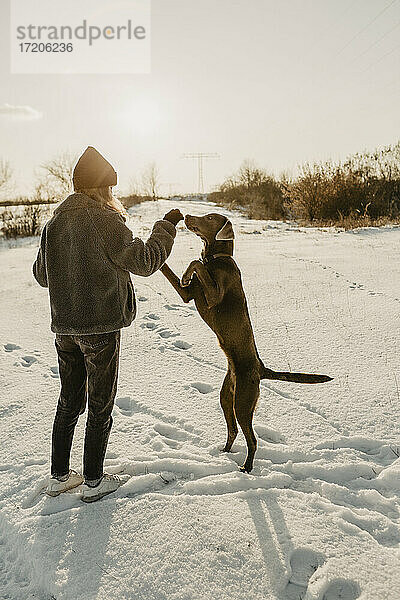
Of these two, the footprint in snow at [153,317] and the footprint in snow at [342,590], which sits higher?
the footprint in snow at [153,317]

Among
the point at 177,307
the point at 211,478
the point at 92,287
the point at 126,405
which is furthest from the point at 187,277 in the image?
the point at 177,307

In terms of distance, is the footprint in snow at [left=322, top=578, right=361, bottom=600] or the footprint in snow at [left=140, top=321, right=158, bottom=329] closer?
the footprint in snow at [left=322, top=578, right=361, bottom=600]

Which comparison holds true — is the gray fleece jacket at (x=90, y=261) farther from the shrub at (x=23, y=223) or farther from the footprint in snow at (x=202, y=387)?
the shrub at (x=23, y=223)

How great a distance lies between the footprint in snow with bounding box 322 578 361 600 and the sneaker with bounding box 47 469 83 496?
1511mm

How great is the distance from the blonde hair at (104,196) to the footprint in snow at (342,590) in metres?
2.11

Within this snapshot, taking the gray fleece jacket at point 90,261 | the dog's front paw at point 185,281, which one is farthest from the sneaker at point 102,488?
the dog's front paw at point 185,281

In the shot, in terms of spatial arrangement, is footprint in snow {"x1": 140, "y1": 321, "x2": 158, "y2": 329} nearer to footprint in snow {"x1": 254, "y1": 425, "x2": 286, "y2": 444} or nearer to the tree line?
footprint in snow {"x1": 254, "y1": 425, "x2": 286, "y2": 444}

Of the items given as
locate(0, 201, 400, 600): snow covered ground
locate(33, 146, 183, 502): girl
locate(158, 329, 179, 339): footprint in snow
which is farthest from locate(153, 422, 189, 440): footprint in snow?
locate(158, 329, 179, 339): footprint in snow

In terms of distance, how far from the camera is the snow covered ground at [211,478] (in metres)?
2.04

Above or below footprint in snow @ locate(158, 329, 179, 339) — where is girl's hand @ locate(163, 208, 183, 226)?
above

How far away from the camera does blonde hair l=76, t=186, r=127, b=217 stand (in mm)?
2439

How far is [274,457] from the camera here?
3.02 meters

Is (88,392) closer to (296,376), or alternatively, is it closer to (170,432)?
(170,432)

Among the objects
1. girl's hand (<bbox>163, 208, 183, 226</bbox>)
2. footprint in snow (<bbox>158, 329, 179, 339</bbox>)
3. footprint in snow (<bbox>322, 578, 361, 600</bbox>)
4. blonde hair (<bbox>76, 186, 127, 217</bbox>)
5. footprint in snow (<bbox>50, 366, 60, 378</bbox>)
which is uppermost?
blonde hair (<bbox>76, 186, 127, 217</bbox>)
